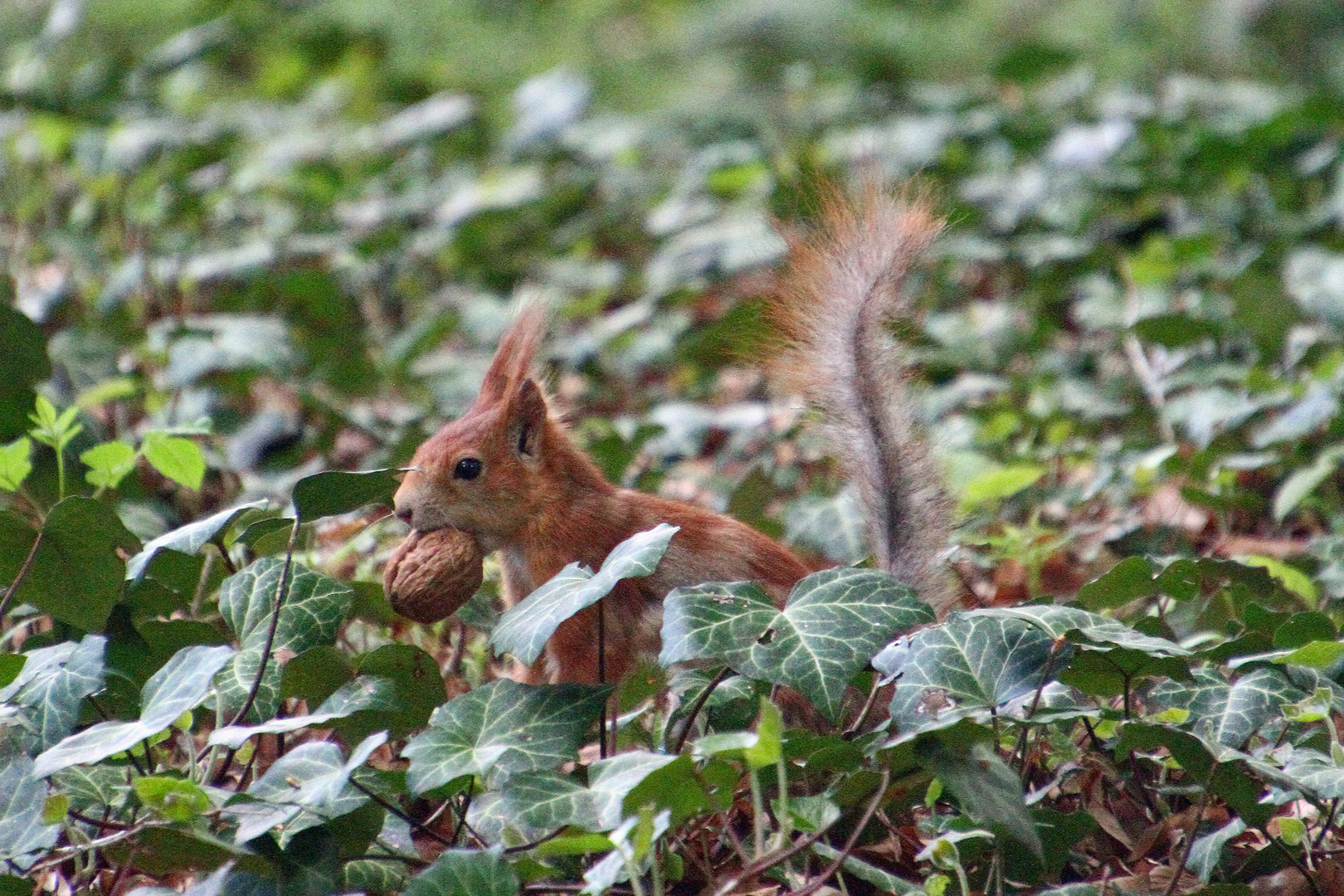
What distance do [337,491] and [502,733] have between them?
0.38 meters

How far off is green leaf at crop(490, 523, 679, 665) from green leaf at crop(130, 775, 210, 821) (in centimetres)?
38

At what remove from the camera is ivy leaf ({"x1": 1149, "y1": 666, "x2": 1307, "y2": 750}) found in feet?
6.08

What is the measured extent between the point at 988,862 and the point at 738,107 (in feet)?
17.8

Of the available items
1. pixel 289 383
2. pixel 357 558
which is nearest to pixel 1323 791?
pixel 357 558

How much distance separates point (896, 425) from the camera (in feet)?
7.33

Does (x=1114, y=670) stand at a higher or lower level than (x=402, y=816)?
lower

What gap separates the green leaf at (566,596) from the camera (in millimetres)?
1712

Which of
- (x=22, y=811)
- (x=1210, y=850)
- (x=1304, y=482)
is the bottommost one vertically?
(x=1304, y=482)

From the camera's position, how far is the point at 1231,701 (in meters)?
1.89

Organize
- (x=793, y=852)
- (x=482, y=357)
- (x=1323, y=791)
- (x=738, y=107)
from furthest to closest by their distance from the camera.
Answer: (x=738, y=107) < (x=482, y=357) < (x=1323, y=791) < (x=793, y=852)

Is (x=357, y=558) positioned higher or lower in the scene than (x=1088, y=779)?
higher

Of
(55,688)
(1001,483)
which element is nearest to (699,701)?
(55,688)

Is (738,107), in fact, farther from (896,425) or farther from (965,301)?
(896,425)

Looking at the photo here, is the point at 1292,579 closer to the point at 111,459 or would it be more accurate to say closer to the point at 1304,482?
the point at 1304,482
